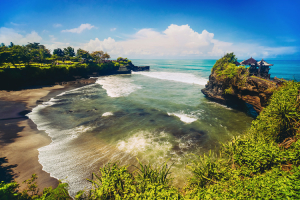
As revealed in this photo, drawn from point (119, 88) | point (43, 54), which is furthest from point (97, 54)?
point (119, 88)

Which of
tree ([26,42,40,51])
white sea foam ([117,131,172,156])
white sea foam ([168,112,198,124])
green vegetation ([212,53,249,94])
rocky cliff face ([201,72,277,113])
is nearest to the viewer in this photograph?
white sea foam ([117,131,172,156])

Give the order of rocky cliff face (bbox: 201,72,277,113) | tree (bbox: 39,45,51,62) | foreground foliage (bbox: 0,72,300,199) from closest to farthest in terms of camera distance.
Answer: foreground foliage (bbox: 0,72,300,199) → rocky cliff face (bbox: 201,72,277,113) → tree (bbox: 39,45,51,62)

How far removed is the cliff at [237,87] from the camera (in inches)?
783

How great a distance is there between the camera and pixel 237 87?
24766 millimetres

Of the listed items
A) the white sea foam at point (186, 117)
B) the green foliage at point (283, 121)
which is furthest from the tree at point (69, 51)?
the green foliage at point (283, 121)

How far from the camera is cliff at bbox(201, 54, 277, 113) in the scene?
19.9 m

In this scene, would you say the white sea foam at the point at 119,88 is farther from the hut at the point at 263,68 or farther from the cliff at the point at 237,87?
the hut at the point at 263,68

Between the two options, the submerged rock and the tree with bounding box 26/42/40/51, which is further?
the tree with bounding box 26/42/40/51

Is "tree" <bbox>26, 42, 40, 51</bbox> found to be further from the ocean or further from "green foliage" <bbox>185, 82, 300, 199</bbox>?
"green foliage" <bbox>185, 82, 300, 199</bbox>

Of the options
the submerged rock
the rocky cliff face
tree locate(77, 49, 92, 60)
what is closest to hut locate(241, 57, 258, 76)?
the submerged rock

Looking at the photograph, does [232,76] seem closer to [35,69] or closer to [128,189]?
[128,189]

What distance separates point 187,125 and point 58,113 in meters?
22.8

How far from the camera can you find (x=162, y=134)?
17.7m

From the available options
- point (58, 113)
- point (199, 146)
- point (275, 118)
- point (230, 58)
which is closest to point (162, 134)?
point (199, 146)
